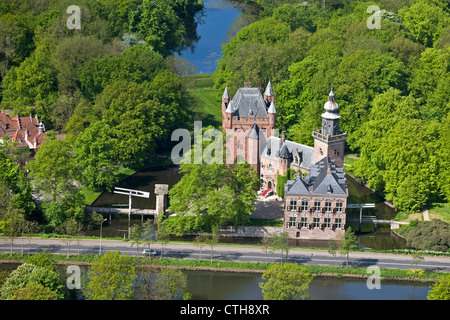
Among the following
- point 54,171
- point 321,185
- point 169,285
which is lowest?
point 169,285

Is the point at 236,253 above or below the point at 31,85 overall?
below

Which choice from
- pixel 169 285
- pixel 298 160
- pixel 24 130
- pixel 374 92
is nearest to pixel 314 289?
pixel 169 285

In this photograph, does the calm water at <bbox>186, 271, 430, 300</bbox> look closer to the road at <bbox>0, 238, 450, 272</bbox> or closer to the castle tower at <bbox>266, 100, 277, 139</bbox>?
the road at <bbox>0, 238, 450, 272</bbox>

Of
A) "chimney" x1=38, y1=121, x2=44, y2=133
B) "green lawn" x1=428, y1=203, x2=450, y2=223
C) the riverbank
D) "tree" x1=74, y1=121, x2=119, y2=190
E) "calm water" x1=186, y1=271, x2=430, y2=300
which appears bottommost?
"calm water" x1=186, y1=271, x2=430, y2=300

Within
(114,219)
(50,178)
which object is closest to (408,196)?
(114,219)

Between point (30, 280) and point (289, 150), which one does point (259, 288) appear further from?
point (289, 150)

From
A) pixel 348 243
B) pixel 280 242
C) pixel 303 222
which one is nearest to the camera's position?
pixel 280 242

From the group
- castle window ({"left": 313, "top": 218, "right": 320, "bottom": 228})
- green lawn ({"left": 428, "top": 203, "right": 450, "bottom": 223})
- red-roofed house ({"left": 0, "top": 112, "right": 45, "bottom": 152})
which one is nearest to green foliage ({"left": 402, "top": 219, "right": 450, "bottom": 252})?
green lawn ({"left": 428, "top": 203, "right": 450, "bottom": 223})
